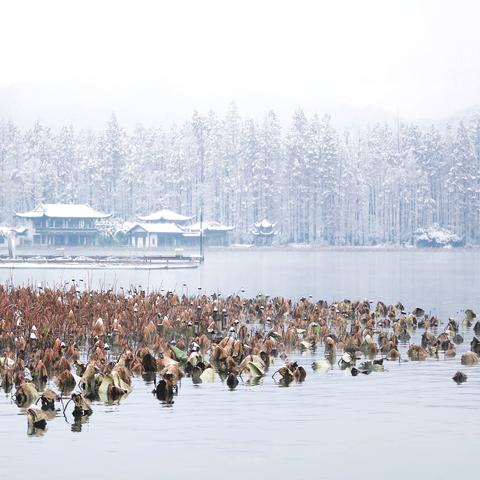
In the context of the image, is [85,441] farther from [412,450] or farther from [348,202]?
[348,202]

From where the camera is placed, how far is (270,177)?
172 metres

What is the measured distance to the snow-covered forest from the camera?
164750 millimetres

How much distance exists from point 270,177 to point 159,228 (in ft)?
75.4

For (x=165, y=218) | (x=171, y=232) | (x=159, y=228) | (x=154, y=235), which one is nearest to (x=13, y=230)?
(x=154, y=235)

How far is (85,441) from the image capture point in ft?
56.9

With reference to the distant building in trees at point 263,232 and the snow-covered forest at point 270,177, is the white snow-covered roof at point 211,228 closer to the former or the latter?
the distant building in trees at point 263,232

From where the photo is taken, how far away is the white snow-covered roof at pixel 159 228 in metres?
154

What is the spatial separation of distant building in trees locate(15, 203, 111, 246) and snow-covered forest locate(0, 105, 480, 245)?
52.8ft

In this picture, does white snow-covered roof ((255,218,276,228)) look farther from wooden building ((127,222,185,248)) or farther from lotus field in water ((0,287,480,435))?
lotus field in water ((0,287,480,435))

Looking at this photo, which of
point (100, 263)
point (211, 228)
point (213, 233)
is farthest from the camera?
Answer: point (213, 233)

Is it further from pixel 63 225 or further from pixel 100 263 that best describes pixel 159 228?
pixel 100 263

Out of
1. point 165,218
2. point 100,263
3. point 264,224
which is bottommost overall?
point 100,263

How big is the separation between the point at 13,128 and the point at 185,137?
25.5 m

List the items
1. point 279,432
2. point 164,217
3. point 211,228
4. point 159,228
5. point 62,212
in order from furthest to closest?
point 164,217, point 211,228, point 159,228, point 62,212, point 279,432
